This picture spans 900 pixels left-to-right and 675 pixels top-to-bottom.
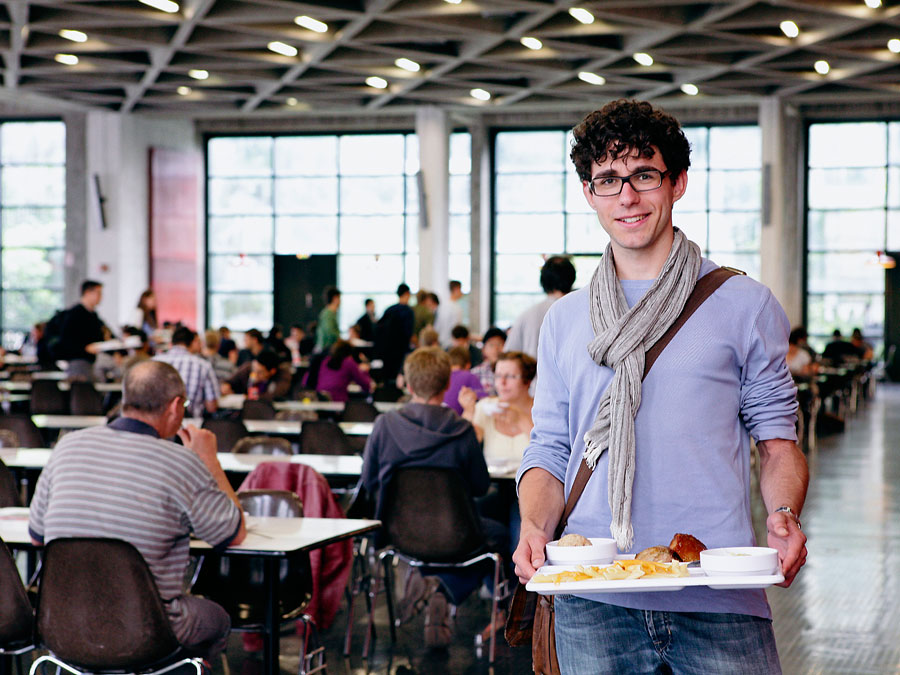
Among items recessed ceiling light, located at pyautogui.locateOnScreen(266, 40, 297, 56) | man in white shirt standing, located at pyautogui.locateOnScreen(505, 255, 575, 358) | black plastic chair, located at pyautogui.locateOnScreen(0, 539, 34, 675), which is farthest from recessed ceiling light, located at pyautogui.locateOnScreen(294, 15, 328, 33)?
black plastic chair, located at pyautogui.locateOnScreen(0, 539, 34, 675)

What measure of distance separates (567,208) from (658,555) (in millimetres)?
19849

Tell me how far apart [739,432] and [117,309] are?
702 inches

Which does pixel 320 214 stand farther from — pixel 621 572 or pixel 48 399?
pixel 621 572

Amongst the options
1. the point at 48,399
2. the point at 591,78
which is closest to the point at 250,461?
the point at 48,399

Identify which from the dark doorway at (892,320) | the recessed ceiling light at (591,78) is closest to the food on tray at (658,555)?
the recessed ceiling light at (591,78)

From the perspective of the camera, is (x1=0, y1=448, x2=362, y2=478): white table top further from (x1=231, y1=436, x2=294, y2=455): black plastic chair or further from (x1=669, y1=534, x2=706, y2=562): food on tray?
(x1=669, y1=534, x2=706, y2=562): food on tray

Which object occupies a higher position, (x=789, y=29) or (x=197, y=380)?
(x=789, y=29)

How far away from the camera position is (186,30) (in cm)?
1356

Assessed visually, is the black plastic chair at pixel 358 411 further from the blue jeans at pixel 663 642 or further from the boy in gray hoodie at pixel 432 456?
the blue jeans at pixel 663 642

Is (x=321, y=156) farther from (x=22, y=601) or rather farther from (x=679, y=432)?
(x=679, y=432)

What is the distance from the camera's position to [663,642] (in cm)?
172

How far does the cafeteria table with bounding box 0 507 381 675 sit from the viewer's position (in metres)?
3.47

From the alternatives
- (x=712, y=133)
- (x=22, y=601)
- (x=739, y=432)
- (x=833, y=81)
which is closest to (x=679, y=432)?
(x=739, y=432)

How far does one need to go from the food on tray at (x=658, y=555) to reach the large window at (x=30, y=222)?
20.1 m
